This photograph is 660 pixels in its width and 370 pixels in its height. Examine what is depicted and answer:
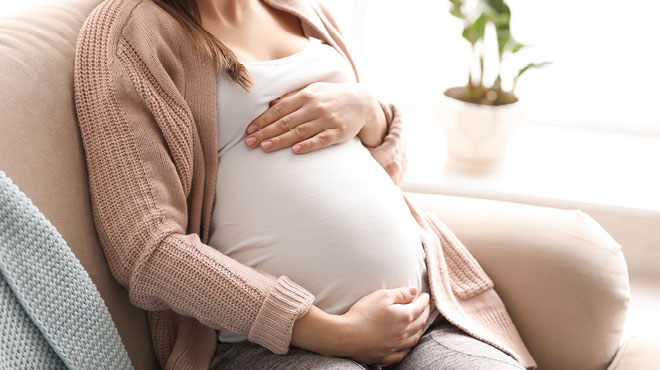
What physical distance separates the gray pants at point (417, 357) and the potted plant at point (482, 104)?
0.79 m

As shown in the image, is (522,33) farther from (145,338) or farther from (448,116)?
(145,338)

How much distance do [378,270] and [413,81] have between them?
50.7 inches

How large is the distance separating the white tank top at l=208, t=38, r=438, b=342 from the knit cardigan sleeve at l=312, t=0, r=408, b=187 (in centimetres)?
14

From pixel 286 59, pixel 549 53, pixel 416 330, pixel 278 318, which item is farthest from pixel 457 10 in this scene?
pixel 278 318

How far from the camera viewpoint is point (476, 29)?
1.58 m

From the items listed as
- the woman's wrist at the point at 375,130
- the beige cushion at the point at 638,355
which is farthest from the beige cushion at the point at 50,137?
the beige cushion at the point at 638,355

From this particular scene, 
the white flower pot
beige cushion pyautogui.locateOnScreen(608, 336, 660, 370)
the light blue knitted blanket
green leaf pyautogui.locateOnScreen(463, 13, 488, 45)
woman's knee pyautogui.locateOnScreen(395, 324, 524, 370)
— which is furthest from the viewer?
the white flower pot

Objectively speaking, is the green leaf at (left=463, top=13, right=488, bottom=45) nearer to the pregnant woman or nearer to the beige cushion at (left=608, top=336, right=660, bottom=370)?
the pregnant woman

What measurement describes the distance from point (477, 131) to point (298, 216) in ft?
2.96

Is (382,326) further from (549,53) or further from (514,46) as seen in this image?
(549,53)

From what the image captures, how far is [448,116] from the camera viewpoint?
171 centimetres

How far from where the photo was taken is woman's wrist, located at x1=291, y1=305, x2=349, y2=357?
2.87 feet

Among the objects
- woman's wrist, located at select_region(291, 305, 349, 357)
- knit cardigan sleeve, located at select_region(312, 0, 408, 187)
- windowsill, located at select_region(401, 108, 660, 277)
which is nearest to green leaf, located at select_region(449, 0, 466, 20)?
windowsill, located at select_region(401, 108, 660, 277)

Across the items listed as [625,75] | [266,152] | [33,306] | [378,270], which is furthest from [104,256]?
[625,75]
